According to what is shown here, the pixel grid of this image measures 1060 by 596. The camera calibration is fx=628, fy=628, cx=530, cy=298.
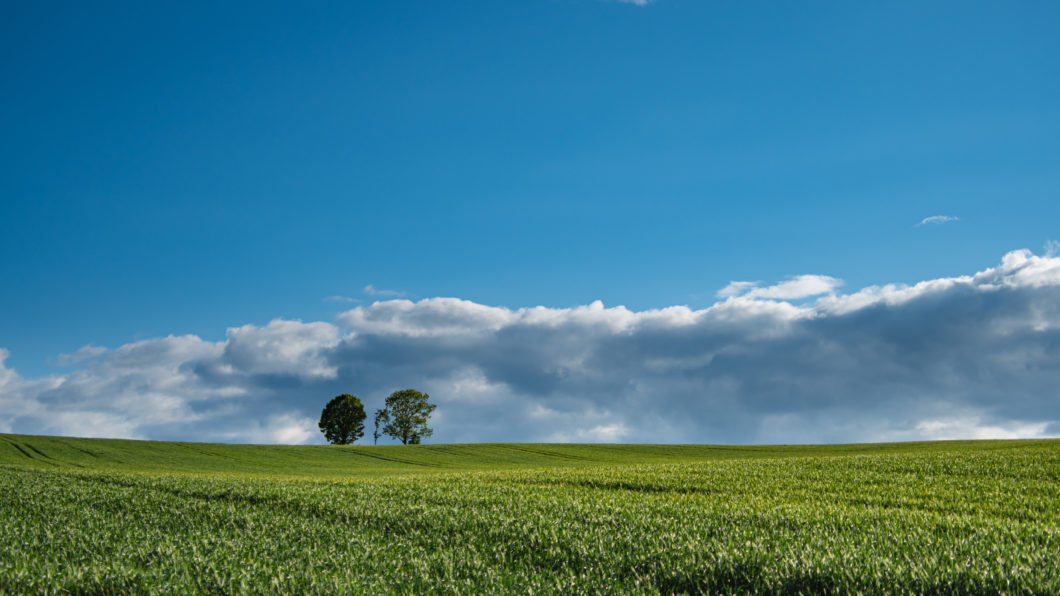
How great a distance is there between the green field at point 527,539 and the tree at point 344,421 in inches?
2845

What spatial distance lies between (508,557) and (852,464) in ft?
89.0

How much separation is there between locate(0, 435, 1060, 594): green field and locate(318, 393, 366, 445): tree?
237 feet

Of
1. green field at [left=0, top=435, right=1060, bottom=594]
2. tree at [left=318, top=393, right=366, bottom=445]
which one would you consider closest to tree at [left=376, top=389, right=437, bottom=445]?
tree at [left=318, top=393, right=366, bottom=445]

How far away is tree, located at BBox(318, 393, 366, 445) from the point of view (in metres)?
93.4

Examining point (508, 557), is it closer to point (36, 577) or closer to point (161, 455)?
point (36, 577)

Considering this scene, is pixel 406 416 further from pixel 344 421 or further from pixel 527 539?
pixel 527 539

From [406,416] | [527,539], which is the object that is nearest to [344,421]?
[406,416]

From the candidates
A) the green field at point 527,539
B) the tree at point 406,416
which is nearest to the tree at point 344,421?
the tree at point 406,416

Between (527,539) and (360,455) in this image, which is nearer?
(527,539)

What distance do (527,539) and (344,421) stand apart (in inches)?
3489

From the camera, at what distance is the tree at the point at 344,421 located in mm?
93438

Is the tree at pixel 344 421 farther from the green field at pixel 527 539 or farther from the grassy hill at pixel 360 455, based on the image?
the green field at pixel 527 539

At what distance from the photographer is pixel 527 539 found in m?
10.8

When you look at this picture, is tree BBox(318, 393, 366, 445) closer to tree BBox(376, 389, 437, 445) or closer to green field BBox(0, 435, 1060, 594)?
tree BBox(376, 389, 437, 445)
